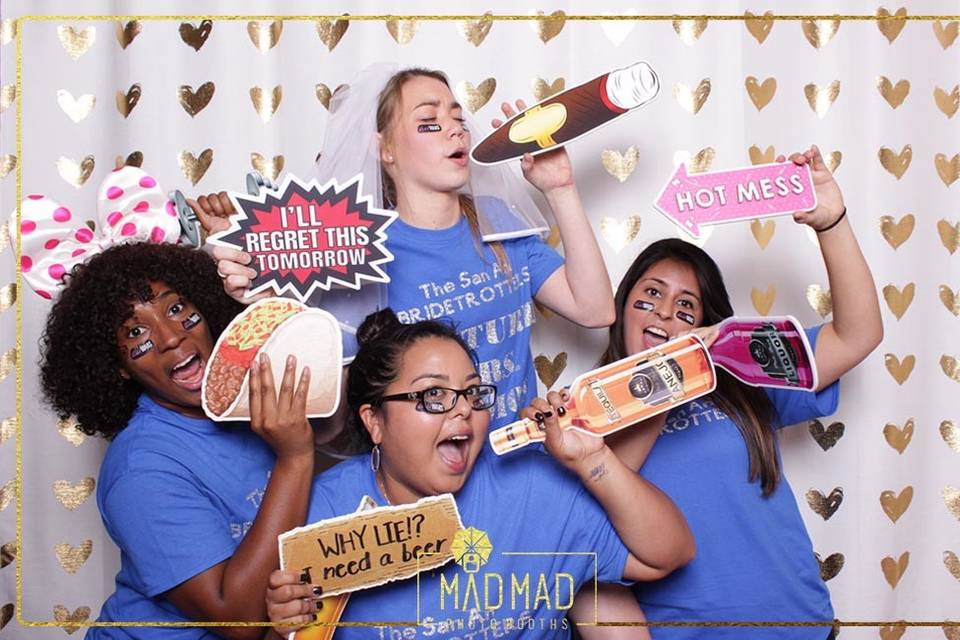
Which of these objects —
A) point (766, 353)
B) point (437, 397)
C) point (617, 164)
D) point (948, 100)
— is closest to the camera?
point (437, 397)

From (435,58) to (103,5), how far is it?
0.53 meters

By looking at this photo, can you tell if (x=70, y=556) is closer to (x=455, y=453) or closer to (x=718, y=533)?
(x=455, y=453)

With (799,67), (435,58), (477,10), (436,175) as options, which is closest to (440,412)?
(436,175)

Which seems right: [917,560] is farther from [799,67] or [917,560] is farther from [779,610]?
[799,67]

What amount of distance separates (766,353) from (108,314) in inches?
34.6

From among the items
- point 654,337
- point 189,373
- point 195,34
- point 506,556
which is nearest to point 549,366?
point 654,337

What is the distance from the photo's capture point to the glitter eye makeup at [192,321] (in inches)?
50.1

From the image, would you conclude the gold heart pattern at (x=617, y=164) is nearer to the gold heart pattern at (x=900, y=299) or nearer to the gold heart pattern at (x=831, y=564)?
the gold heart pattern at (x=900, y=299)

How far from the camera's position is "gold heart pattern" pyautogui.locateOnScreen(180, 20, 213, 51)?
1473 mm

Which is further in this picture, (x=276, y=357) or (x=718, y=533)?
(x=718, y=533)

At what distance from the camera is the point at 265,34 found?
1474 mm

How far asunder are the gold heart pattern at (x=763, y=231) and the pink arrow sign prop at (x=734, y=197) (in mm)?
135

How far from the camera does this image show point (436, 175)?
130 cm

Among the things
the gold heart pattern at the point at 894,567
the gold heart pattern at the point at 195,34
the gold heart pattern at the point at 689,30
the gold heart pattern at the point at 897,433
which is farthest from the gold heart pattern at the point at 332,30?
the gold heart pattern at the point at 894,567
